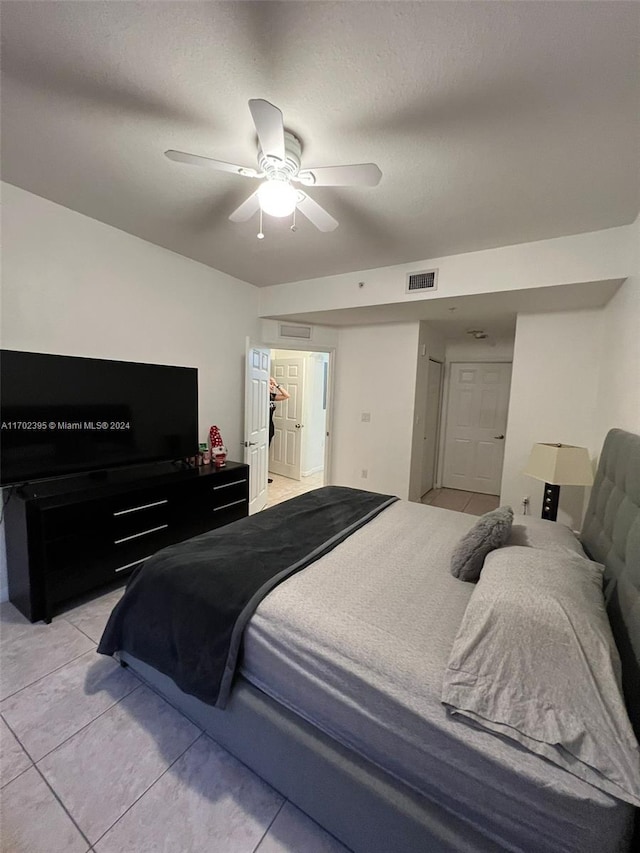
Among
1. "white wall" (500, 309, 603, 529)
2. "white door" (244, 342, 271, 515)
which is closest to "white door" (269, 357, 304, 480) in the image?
"white door" (244, 342, 271, 515)

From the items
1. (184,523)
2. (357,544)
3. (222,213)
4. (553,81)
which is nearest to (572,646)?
(357,544)

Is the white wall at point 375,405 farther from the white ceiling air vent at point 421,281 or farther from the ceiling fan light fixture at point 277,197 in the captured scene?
the ceiling fan light fixture at point 277,197

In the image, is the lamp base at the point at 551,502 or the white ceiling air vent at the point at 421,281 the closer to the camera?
the lamp base at the point at 551,502

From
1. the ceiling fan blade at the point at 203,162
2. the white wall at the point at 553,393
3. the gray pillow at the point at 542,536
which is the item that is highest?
the ceiling fan blade at the point at 203,162

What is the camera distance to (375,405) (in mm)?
4379

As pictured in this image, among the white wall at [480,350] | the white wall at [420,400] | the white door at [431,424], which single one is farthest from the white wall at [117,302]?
the white wall at [480,350]

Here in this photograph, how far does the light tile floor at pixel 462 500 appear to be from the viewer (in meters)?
4.54

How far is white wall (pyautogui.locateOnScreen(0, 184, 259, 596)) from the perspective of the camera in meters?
2.26

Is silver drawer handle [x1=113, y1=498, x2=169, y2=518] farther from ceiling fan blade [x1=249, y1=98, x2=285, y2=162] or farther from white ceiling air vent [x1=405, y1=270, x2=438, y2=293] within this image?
white ceiling air vent [x1=405, y1=270, x2=438, y2=293]

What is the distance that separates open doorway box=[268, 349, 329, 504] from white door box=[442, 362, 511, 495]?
6.38 feet

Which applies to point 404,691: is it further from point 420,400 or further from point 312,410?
point 312,410

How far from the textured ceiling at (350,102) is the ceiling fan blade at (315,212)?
0.76 ft

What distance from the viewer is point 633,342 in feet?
6.86

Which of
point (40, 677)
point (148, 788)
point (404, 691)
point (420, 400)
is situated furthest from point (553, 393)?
point (40, 677)
